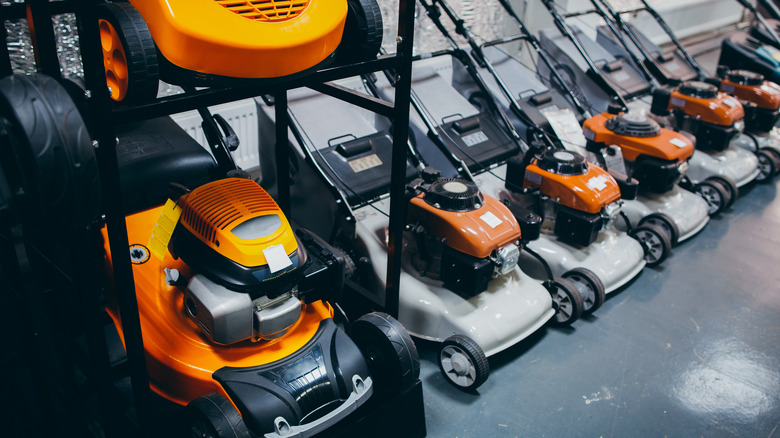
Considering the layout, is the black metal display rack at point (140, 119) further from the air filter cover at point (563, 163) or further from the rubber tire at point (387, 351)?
the air filter cover at point (563, 163)

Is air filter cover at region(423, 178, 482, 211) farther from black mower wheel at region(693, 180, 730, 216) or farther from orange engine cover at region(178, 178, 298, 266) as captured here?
black mower wheel at region(693, 180, 730, 216)

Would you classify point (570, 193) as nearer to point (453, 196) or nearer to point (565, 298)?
point (565, 298)

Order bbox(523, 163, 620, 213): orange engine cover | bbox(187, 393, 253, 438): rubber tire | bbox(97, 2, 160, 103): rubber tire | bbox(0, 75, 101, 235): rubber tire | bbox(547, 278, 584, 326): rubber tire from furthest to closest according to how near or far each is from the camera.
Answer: bbox(523, 163, 620, 213): orange engine cover < bbox(547, 278, 584, 326): rubber tire < bbox(187, 393, 253, 438): rubber tire < bbox(97, 2, 160, 103): rubber tire < bbox(0, 75, 101, 235): rubber tire

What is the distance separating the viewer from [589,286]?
290 centimetres

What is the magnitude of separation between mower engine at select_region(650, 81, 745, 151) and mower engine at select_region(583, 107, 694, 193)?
62 cm

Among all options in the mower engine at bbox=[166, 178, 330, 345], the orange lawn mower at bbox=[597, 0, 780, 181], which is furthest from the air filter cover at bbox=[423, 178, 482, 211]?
the orange lawn mower at bbox=[597, 0, 780, 181]

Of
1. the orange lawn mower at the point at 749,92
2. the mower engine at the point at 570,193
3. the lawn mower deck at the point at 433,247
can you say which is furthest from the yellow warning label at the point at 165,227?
the orange lawn mower at the point at 749,92

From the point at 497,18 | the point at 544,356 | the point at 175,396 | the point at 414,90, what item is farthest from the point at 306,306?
the point at 497,18

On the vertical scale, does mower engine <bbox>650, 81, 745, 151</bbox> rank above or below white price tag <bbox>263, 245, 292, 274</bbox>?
below

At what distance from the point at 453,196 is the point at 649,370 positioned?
103 cm

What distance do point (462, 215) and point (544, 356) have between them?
67 cm

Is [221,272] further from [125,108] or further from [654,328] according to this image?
[654,328]

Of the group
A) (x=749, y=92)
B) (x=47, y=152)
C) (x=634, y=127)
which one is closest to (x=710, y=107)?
(x=749, y=92)

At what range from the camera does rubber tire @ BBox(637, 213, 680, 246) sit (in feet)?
11.0
